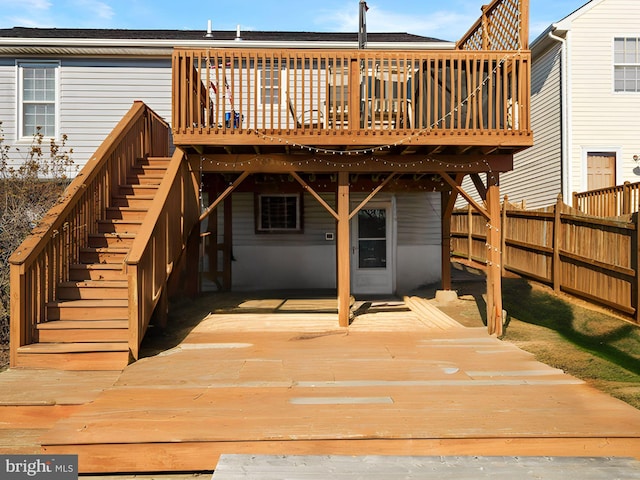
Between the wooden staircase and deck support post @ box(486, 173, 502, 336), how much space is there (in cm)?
503

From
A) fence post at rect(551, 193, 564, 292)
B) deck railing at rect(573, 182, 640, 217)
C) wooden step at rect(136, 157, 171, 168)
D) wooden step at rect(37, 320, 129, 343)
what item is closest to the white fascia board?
wooden step at rect(136, 157, 171, 168)

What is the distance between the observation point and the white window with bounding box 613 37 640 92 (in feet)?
44.8

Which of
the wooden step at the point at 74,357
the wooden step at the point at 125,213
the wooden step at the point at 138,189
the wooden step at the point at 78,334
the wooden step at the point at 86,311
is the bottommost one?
the wooden step at the point at 74,357

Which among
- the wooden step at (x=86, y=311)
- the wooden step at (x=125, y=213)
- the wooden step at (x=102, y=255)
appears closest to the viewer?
the wooden step at (x=86, y=311)

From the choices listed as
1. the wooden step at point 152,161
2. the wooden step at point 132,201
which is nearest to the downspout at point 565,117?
the wooden step at point 152,161

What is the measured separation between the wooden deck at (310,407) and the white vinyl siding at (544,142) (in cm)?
891

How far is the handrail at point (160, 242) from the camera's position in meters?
5.83

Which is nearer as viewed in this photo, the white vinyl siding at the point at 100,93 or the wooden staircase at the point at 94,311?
the wooden staircase at the point at 94,311

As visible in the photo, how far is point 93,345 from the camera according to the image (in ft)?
19.0

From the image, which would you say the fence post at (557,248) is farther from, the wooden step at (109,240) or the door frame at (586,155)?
the wooden step at (109,240)

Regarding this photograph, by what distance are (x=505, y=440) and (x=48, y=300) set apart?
5.29 meters

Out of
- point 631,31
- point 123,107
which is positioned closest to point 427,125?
point 123,107

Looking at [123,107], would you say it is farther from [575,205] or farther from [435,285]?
[575,205]

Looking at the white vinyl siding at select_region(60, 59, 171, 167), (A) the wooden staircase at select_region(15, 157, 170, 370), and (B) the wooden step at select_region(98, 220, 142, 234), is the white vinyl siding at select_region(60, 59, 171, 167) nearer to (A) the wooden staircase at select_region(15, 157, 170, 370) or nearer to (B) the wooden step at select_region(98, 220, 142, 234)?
(A) the wooden staircase at select_region(15, 157, 170, 370)
